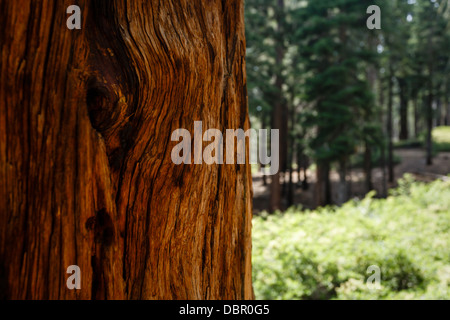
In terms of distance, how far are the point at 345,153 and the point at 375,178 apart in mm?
9700

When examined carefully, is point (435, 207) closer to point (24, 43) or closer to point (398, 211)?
point (398, 211)

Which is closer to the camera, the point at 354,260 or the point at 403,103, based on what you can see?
the point at 354,260

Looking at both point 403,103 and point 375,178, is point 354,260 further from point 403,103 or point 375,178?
point 403,103

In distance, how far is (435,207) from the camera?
26.1ft

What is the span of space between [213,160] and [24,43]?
1020 millimetres

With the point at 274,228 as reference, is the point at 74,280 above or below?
above

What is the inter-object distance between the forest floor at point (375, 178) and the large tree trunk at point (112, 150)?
51.9 feet

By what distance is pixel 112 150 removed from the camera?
1562 millimetres

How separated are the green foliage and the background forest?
19mm

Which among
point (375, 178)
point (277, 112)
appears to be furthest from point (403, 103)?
point (277, 112)

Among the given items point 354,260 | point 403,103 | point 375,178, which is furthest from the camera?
point 403,103

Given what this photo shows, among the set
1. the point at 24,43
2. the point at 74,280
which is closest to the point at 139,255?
the point at 74,280

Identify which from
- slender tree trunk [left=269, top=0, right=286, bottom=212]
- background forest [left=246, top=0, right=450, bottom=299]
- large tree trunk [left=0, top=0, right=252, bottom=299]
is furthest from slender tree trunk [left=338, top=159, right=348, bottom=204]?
large tree trunk [left=0, top=0, right=252, bottom=299]

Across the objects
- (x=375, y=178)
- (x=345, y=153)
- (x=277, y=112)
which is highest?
(x=277, y=112)
